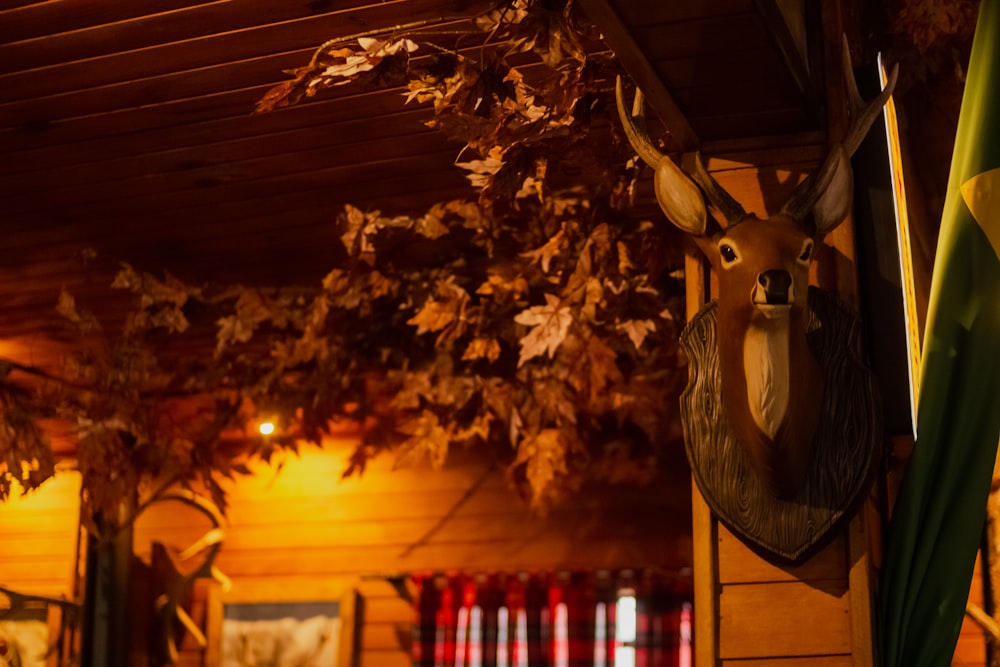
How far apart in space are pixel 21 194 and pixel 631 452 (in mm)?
2498

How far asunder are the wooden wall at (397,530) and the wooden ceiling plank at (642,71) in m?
3.19

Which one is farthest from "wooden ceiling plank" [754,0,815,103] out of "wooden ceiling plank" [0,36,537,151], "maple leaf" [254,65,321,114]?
"wooden ceiling plank" [0,36,537,151]

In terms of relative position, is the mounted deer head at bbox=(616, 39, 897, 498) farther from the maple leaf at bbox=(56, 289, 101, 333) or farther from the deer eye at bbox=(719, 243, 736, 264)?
the maple leaf at bbox=(56, 289, 101, 333)

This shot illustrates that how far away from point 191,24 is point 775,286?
195cm

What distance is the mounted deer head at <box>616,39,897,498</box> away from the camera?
2.00 m

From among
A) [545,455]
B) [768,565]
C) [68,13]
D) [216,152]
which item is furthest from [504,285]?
[768,565]

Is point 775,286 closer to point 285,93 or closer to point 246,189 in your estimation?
point 285,93

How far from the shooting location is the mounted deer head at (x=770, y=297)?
6.56 ft

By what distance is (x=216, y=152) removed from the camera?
3.92 metres

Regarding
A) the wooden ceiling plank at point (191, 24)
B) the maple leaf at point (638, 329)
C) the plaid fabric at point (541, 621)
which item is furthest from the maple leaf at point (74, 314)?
the maple leaf at point (638, 329)

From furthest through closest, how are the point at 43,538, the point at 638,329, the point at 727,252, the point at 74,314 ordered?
the point at 43,538 < the point at 74,314 < the point at 638,329 < the point at 727,252

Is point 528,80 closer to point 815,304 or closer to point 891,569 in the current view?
point 815,304

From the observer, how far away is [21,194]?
13.9ft

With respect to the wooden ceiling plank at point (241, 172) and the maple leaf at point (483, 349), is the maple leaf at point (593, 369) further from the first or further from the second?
the wooden ceiling plank at point (241, 172)
